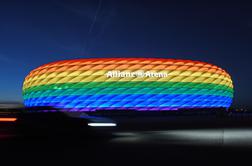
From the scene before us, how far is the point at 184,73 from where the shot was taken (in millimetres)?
59469

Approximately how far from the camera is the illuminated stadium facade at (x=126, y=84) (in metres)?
56.7

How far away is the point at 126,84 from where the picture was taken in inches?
2221

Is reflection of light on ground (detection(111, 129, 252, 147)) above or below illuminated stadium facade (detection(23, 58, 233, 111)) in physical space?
below

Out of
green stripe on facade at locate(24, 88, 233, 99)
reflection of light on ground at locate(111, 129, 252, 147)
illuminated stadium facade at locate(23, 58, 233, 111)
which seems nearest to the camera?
reflection of light on ground at locate(111, 129, 252, 147)

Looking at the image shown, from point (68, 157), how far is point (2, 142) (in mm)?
4259

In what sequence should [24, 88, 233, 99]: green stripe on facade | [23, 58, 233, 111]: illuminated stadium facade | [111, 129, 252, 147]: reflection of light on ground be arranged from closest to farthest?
1. [111, 129, 252, 147]: reflection of light on ground
2. [24, 88, 233, 99]: green stripe on facade
3. [23, 58, 233, 111]: illuminated stadium facade

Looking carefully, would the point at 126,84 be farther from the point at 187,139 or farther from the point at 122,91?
the point at 187,139

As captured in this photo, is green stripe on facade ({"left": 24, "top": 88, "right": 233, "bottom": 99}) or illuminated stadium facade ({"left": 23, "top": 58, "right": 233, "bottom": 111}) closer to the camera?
green stripe on facade ({"left": 24, "top": 88, "right": 233, "bottom": 99})

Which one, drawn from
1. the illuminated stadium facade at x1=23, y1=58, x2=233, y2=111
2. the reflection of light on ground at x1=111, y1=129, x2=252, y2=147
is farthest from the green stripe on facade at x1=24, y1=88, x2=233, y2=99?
the reflection of light on ground at x1=111, y1=129, x2=252, y2=147

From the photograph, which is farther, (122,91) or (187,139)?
(122,91)

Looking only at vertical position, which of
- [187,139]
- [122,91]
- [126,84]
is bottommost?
[187,139]

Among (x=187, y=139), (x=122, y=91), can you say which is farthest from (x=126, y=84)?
(x=187, y=139)

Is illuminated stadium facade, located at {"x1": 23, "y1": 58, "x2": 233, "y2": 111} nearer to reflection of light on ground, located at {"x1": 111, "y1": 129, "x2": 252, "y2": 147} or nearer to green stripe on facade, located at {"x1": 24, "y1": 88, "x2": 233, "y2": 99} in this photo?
green stripe on facade, located at {"x1": 24, "y1": 88, "x2": 233, "y2": 99}

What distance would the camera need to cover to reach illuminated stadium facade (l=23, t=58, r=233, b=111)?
186ft
